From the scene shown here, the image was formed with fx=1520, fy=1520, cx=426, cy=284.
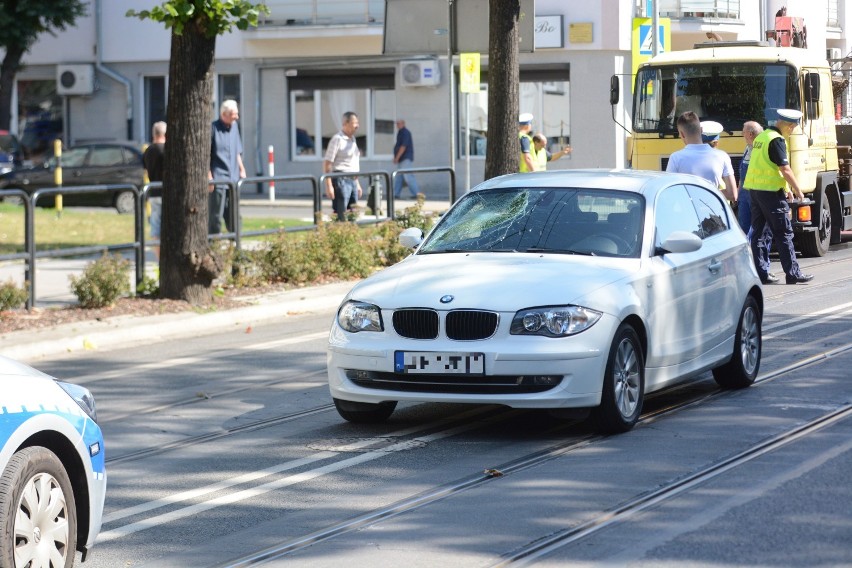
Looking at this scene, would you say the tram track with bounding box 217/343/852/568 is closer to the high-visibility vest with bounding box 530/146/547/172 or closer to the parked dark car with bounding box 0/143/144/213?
the high-visibility vest with bounding box 530/146/547/172

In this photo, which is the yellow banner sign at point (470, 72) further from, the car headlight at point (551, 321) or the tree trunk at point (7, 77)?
the tree trunk at point (7, 77)

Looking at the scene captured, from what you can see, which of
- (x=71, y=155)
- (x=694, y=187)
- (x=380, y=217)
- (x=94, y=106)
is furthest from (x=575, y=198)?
(x=94, y=106)

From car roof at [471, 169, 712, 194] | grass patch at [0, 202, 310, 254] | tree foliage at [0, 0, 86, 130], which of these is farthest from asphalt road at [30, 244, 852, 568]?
tree foliage at [0, 0, 86, 130]

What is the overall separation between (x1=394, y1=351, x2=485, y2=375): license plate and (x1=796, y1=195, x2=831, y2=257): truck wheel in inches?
551

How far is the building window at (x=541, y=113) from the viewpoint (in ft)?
126

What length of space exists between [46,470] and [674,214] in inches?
212

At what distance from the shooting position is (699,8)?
38469 millimetres

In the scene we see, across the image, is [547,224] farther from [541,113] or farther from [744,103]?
[541,113]

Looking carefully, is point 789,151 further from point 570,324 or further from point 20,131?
point 20,131

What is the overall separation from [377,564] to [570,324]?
267cm

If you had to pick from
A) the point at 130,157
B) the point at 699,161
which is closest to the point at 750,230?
the point at 699,161

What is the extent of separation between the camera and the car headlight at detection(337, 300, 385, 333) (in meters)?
8.66

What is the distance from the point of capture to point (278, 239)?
17.6m

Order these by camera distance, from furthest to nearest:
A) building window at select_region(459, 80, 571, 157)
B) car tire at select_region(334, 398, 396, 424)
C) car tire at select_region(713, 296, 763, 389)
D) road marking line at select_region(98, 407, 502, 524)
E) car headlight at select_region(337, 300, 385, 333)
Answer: building window at select_region(459, 80, 571, 157)
car tire at select_region(713, 296, 763, 389)
car tire at select_region(334, 398, 396, 424)
car headlight at select_region(337, 300, 385, 333)
road marking line at select_region(98, 407, 502, 524)
